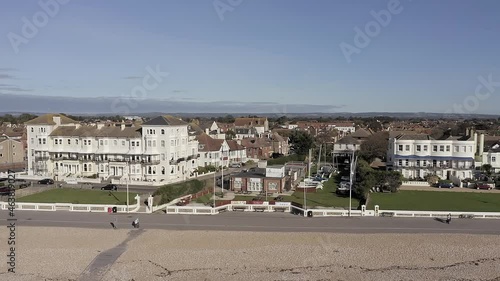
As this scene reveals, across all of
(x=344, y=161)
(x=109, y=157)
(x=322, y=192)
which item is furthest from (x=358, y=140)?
(x=109, y=157)

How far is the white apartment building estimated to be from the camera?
4644 centimetres

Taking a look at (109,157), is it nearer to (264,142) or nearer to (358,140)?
(264,142)

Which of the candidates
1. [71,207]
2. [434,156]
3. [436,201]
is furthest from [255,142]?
[71,207]

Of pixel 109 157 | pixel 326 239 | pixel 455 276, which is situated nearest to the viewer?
pixel 455 276

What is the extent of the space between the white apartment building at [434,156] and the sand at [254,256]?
2313cm

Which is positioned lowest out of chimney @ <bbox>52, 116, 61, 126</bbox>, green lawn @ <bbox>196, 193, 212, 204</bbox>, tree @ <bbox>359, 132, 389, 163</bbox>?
green lawn @ <bbox>196, 193, 212, 204</bbox>

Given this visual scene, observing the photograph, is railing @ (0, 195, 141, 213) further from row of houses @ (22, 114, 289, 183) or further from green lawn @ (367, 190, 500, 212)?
green lawn @ (367, 190, 500, 212)

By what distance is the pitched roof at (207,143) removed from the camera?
177 feet

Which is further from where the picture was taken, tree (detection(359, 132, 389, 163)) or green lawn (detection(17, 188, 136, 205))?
tree (detection(359, 132, 389, 163))

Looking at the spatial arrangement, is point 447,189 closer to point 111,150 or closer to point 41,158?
point 111,150

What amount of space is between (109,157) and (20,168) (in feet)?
45.0

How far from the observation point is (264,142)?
67.1 metres

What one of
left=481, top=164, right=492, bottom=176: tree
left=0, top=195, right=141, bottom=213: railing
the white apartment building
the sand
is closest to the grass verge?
left=0, top=195, right=141, bottom=213: railing

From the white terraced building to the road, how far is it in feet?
47.7
